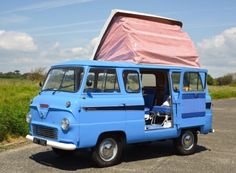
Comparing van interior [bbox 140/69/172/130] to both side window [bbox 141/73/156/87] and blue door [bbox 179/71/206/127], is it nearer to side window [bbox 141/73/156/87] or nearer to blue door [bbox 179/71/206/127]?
side window [bbox 141/73/156/87]

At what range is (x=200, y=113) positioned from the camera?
35.8ft

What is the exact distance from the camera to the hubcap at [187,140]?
10.7 meters

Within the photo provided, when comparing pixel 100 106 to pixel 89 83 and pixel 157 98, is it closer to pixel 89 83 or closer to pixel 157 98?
pixel 89 83

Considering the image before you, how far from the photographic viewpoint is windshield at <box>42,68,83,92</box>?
869cm

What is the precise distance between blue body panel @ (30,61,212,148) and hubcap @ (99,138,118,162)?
0.31m

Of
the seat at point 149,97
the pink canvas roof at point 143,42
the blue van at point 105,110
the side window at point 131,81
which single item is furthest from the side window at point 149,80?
the side window at point 131,81

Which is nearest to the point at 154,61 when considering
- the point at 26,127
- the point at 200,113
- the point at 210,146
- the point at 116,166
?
the point at 200,113

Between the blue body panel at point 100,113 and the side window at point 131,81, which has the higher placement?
the side window at point 131,81

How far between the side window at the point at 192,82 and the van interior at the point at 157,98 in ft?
1.59

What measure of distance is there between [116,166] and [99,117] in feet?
4.14

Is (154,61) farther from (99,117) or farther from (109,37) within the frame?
(99,117)

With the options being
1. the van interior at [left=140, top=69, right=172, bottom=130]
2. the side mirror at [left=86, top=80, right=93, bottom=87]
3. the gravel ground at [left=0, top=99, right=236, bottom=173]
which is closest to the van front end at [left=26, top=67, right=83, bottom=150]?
the side mirror at [left=86, top=80, right=93, bottom=87]

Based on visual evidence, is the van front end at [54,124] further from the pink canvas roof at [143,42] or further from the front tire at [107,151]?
the pink canvas roof at [143,42]

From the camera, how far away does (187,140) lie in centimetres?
1082
